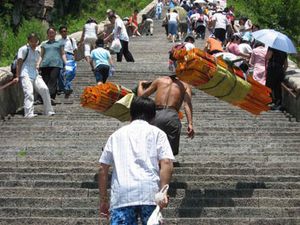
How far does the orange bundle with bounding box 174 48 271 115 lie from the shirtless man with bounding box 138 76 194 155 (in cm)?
26

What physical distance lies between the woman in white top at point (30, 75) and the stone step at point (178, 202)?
17.6 feet

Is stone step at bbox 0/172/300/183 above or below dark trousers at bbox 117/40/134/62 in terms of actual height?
above

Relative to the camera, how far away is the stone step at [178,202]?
916 centimetres

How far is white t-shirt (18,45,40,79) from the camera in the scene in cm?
1437

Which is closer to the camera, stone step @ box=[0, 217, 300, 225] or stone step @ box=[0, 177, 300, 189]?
stone step @ box=[0, 217, 300, 225]

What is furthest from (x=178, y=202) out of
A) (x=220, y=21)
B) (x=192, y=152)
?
(x=220, y=21)

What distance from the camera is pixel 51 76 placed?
15773 millimetres

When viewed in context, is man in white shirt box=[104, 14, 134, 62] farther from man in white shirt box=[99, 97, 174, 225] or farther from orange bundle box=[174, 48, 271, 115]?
man in white shirt box=[99, 97, 174, 225]

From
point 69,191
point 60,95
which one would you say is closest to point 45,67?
A: point 60,95

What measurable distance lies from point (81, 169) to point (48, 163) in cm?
54

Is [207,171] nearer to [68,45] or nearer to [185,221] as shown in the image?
[185,221]

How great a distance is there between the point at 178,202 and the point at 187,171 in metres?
1.13

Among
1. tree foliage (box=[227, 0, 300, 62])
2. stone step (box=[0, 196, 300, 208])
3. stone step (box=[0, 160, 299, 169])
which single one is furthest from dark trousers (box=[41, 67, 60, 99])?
tree foliage (box=[227, 0, 300, 62])

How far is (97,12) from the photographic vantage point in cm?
4034
